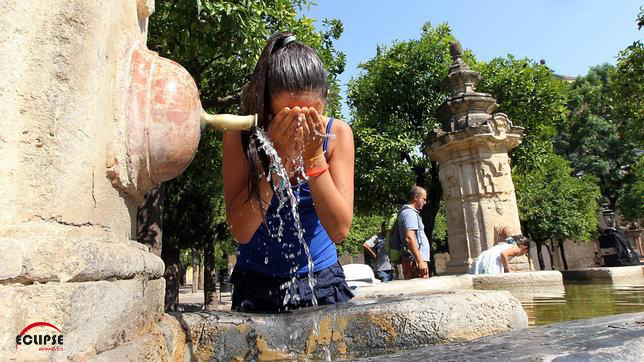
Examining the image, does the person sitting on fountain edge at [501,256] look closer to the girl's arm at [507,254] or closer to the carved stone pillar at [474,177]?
the girl's arm at [507,254]

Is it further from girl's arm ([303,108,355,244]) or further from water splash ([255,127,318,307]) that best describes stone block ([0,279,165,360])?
girl's arm ([303,108,355,244])

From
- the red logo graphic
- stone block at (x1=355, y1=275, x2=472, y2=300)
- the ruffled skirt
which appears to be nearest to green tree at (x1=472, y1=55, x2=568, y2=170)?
stone block at (x1=355, y1=275, x2=472, y2=300)

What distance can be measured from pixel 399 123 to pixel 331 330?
49.8 ft

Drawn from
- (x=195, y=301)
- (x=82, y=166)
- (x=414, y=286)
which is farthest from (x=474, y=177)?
(x=195, y=301)

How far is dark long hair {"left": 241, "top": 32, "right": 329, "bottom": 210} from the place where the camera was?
176cm

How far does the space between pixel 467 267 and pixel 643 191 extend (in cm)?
2760

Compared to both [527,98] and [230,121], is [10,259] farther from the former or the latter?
[527,98]

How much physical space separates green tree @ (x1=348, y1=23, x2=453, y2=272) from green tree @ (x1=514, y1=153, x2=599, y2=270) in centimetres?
910

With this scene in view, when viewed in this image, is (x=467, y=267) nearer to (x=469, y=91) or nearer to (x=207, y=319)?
(x=469, y=91)

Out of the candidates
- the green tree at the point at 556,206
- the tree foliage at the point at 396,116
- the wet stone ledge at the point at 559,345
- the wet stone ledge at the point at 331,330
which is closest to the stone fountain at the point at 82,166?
the wet stone ledge at the point at 331,330

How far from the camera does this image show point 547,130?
16969 mm

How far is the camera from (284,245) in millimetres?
2158

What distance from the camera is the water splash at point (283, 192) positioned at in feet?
5.77

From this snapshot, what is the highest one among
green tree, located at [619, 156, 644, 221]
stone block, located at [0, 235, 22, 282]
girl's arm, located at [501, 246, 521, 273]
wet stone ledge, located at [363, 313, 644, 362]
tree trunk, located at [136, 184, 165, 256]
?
green tree, located at [619, 156, 644, 221]
